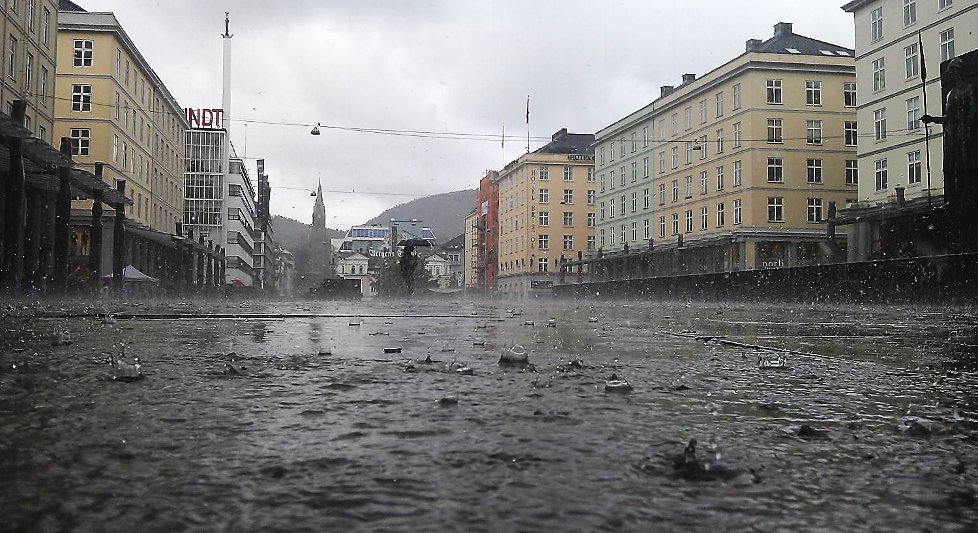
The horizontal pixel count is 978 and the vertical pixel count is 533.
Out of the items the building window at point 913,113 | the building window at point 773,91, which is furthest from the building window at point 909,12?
the building window at point 773,91

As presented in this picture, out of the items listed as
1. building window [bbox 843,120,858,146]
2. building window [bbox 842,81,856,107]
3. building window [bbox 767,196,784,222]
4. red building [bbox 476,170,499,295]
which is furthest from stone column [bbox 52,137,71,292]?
red building [bbox 476,170,499,295]

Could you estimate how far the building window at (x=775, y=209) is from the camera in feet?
155

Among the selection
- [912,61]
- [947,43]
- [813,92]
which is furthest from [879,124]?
[813,92]

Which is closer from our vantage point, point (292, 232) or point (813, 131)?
point (813, 131)

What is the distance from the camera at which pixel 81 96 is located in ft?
153

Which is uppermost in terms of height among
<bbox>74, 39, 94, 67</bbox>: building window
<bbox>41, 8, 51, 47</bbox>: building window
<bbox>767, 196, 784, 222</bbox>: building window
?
<bbox>74, 39, 94, 67</bbox>: building window

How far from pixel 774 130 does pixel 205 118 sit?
63684mm

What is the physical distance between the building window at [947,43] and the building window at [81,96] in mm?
46456

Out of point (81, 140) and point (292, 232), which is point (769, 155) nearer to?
point (81, 140)

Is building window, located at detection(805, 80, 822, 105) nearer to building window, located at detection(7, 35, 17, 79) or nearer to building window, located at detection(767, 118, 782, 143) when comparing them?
building window, located at detection(767, 118, 782, 143)

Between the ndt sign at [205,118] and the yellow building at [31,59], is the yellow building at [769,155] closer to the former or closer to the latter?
the yellow building at [31,59]

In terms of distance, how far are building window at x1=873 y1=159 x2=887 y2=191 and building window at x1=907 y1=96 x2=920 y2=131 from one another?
243cm

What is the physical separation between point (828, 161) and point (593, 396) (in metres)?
51.8

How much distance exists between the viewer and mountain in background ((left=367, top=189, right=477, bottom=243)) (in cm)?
15050
